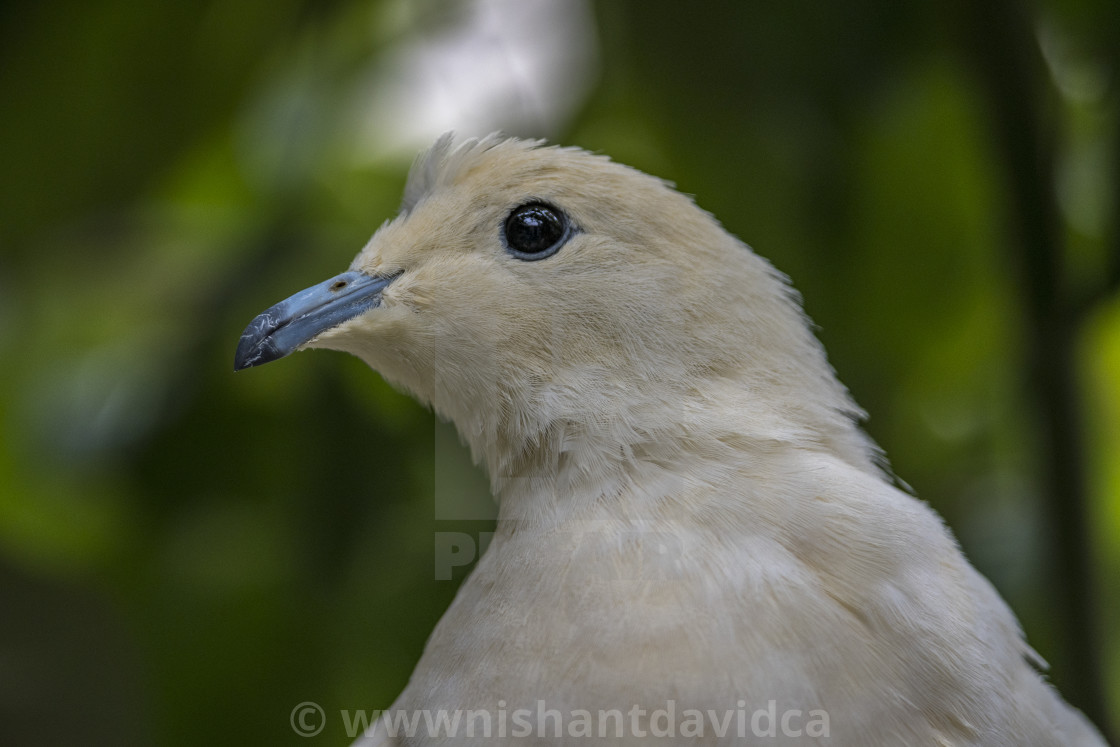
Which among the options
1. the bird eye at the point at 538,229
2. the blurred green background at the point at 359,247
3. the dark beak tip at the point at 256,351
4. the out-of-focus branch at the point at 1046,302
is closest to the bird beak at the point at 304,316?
the dark beak tip at the point at 256,351

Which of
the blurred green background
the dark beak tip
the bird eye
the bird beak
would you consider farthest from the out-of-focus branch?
the dark beak tip

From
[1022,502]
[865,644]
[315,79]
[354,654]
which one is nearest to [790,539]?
[865,644]

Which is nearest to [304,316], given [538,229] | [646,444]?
[538,229]

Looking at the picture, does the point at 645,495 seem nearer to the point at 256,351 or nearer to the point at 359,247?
the point at 256,351

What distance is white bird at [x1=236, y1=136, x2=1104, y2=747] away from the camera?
0.82m

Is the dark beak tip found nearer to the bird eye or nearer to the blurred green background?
the bird eye

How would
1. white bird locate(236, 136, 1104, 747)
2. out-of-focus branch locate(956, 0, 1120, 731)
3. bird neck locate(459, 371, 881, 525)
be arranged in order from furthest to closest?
1. out-of-focus branch locate(956, 0, 1120, 731)
2. bird neck locate(459, 371, 881, 525)
3. white bird locate(236, 136, 1104, 747)

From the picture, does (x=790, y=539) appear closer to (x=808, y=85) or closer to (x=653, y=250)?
(x=653, y=250)

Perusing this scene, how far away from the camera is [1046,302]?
1.52 m

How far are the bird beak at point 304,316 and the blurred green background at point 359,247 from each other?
0.51 m

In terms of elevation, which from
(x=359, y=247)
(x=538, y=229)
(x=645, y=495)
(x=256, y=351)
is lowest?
(x=645, y=495)

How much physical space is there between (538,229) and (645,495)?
31 cm

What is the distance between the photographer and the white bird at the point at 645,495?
82 centimetres

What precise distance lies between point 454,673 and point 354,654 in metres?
0.92
